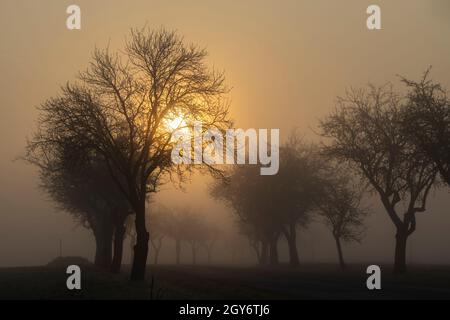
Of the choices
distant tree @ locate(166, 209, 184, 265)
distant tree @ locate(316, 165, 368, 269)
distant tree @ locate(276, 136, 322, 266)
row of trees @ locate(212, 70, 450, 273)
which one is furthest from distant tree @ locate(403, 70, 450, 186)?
distant tree @ locate(166, 209, 184, 265)

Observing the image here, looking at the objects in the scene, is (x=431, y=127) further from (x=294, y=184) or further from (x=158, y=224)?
(x=158, y=224)

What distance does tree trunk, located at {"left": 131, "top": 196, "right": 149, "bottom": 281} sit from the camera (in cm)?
3062

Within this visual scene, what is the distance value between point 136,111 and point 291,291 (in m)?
15.5

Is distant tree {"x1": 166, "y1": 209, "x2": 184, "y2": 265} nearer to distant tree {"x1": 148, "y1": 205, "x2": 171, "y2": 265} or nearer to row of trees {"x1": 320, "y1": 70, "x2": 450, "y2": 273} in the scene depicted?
distant tree {"x1": 148, "y1": 205, "x2": 171, "y2": 265}

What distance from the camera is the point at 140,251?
31.1 m

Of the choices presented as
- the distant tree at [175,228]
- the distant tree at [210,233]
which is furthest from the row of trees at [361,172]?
the distant tree at [210,233]

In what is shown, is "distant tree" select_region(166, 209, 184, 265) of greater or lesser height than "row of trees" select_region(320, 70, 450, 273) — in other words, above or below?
below

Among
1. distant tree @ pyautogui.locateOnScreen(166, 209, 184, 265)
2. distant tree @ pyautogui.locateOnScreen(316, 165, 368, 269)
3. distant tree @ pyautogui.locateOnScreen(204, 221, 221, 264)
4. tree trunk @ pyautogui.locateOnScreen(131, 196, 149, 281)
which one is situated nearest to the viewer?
tree trunk @ pyautogui.locateOnScreen(131, 196, 149, 281)

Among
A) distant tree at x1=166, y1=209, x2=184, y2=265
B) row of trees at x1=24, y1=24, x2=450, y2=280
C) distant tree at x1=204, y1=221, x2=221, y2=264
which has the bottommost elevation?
distant tree at x1=204, y1=221, x2=221, y2=264

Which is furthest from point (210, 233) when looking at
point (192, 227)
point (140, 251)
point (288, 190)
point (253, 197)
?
point (140, 251)

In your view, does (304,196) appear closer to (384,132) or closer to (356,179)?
(356,179)

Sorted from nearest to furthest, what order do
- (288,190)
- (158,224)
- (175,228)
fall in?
(288,190)
(158,224)
(175,228)
